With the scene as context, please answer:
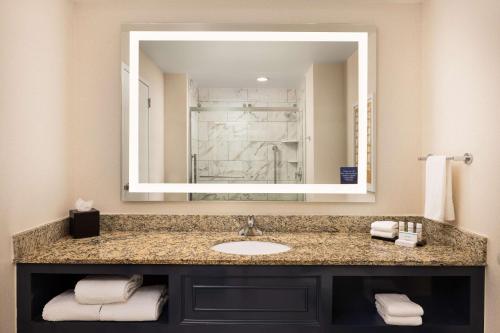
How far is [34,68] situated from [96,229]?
880 millimetres

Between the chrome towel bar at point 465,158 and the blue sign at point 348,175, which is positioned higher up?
the chrome towel bar at point 465,158

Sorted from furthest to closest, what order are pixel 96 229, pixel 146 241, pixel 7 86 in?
pixel 96 229
pixel 146 241
pixel 7 86

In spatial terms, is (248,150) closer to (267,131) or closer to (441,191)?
(267,131)

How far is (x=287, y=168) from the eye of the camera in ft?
7.47

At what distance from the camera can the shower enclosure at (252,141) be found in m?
2.28

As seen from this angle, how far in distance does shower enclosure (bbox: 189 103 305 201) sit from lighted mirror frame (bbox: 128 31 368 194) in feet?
0.20

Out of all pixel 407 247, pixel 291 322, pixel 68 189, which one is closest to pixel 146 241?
pixel 68 189

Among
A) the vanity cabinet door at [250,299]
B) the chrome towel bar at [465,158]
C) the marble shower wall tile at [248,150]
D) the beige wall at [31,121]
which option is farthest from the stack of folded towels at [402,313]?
the beige wall at [31,121]

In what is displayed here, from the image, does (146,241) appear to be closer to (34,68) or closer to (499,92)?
(34,68)

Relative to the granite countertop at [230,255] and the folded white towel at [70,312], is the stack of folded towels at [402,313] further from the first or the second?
the folded white towel at [70,312]

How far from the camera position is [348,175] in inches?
90.4

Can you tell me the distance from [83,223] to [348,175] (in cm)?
148

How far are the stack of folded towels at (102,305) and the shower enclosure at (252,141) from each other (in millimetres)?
840

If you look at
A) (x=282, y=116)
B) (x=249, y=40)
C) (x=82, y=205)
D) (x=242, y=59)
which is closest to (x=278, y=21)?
Answer: (x=249, y=40)
